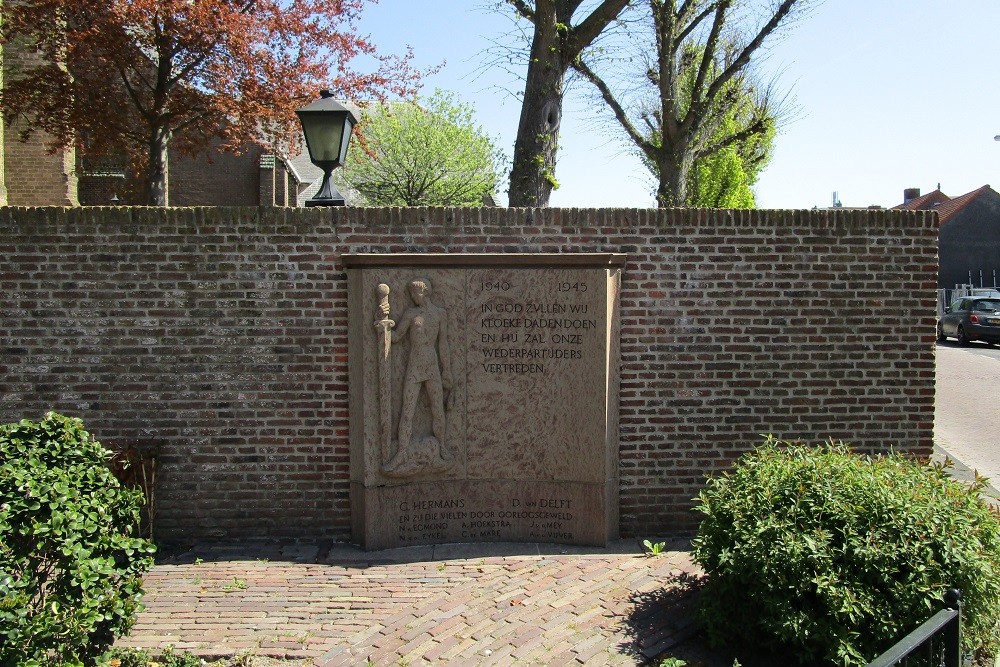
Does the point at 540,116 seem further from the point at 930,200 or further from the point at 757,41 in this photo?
the point at 930,200

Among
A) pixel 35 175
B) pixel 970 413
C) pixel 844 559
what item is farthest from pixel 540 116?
pixel 35 175

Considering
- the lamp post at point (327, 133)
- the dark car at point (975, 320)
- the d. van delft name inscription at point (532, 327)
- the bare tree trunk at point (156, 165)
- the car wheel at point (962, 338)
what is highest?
the bare tree trunk at point (156, 165)

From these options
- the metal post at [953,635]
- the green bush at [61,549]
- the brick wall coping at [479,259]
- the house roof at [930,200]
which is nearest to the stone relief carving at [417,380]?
the brick wall coping at [479,259]

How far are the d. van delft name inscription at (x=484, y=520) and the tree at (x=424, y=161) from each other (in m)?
28.0

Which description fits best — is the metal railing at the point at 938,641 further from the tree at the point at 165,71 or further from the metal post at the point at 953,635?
the tree at the point at 165,71

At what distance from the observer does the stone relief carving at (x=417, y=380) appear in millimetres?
6238

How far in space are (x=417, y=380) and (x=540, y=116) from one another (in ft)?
16.6

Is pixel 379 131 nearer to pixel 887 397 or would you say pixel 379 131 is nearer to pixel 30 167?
pixel 30 167

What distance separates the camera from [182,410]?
6531mm

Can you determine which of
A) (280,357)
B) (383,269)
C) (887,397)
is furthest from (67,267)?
(887,397)

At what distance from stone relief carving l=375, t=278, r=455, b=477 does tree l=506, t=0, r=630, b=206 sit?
168 inches

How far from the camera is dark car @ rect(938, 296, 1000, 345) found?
83.5ft

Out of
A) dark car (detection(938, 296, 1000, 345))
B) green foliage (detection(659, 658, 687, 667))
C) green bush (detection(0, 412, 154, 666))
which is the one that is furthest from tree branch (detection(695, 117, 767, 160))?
green bush (detection(0, 412, 154, 666))

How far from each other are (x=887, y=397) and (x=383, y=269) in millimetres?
4393
